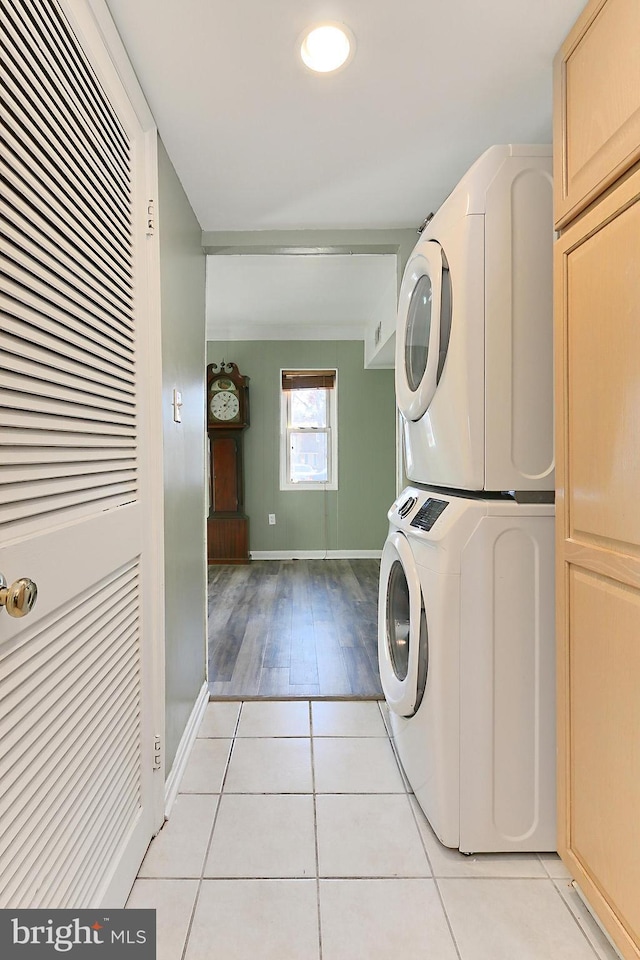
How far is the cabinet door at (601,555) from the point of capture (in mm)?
1076

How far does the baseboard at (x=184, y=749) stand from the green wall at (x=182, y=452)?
0.04m

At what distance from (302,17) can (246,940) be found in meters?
2.10

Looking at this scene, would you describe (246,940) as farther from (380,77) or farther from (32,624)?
(380,77)

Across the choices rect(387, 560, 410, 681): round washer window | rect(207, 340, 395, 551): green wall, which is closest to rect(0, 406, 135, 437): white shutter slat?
rect(387, 560, 410, 681): round washer window

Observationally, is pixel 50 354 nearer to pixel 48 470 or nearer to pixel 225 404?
pixel 48 470

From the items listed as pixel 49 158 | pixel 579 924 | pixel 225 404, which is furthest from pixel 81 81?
pixel 225 404

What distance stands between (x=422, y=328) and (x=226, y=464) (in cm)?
398

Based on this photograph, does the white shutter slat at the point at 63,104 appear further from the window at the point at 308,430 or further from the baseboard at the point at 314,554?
the baseboard at the point at 314,554

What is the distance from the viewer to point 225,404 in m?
5.51

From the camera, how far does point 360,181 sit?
80.4 inches

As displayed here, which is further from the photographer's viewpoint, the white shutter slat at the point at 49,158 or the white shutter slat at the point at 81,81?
the white shutter slat at the point at 81,81

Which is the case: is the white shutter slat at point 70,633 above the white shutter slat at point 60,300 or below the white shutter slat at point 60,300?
below

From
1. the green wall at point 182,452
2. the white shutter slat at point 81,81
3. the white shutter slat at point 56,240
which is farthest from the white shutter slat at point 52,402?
the white shutter slat at point 81,81

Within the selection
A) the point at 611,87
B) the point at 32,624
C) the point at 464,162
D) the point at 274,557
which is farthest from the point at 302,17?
the point at 274,557
